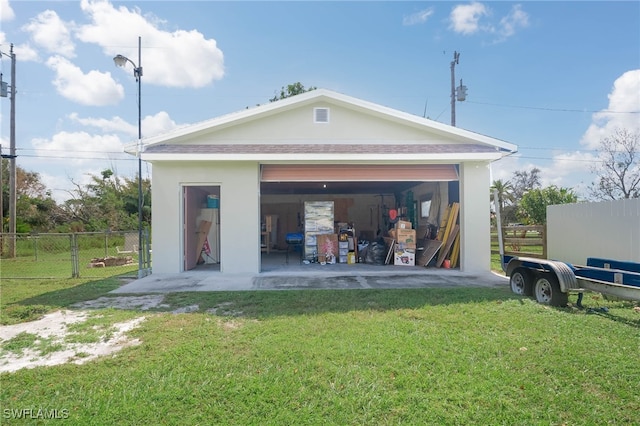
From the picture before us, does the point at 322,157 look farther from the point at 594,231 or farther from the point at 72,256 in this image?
the point at 72,256

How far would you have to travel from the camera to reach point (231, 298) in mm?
6234

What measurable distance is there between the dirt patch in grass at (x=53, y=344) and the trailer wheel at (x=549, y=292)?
253 inches

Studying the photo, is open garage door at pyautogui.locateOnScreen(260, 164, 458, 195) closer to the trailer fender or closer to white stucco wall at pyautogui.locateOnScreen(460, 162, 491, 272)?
white stucco wall at pyautogui.locateOnScreen(460, 162, 491, 272)

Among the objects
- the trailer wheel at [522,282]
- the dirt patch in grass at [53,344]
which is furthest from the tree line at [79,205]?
the trailer wheel at [522,282]

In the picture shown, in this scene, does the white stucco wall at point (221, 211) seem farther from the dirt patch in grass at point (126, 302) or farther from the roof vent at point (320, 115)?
the dirt patch in grass at point (126, 302)

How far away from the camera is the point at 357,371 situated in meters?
3.31

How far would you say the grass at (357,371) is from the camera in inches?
106

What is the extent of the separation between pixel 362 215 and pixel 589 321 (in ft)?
44.2

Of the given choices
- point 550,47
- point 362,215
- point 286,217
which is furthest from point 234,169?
point 550,47

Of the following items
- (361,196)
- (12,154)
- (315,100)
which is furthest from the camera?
(361,196)

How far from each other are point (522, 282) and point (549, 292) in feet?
2.08

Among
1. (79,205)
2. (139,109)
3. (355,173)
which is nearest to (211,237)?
(139,109)

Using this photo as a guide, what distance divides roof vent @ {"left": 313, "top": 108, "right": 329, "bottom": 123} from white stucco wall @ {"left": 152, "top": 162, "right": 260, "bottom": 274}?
227 cm

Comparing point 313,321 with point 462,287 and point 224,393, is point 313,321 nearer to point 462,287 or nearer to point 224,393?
→ point 224,393
